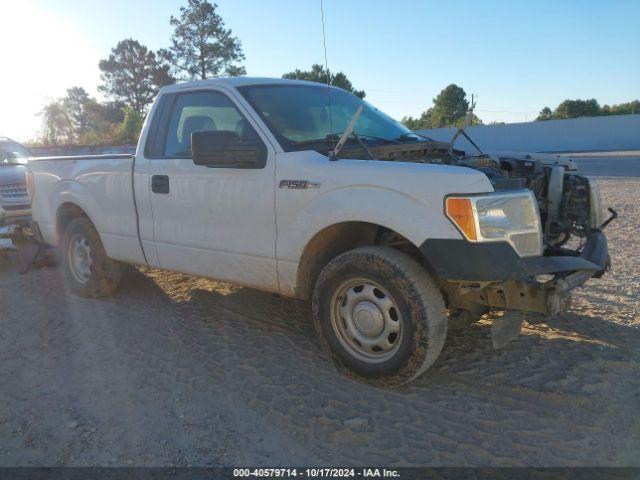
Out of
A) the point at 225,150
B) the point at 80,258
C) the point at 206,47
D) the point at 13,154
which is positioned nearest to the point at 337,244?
the point at 225,150

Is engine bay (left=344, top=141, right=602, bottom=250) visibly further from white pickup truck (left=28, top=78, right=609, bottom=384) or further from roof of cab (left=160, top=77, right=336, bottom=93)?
roof of cab (left=160, top=77, right=336, bottom=93)

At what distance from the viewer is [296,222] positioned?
3.79m

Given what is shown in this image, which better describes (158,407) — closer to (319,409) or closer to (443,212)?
(319,409)

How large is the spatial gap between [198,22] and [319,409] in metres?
A: 41.8

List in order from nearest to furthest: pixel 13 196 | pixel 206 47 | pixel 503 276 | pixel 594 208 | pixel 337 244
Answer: pixel 503 276 < pixel 337 244 < pixel 594 208 < pixel 13 196 < pixel 206 47

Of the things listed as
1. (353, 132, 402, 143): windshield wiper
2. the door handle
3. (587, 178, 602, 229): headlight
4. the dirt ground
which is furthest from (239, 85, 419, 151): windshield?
the dirt ground

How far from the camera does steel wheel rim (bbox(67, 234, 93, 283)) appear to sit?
18.8ft

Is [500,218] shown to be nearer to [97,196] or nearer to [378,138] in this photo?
[378,138]

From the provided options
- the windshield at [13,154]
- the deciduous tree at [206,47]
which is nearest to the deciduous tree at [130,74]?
the deciduous tree at [206,47]

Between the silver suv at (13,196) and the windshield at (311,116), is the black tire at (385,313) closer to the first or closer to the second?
the windshield at (311,116)

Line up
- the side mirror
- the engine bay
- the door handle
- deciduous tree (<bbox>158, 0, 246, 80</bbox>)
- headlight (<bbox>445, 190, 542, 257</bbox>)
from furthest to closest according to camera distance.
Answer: deciduous tree (<bbox>158, 0, 246, 80</bbox>) → the door handle → the engine bay → the side mirror → headlight (<bbox>445, 190, 542, 257</bbox>)

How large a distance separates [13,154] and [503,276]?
9201 millimetres

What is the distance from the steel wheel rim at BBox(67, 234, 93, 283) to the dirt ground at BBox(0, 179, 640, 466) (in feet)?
2.15

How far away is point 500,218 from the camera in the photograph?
3154 mm
